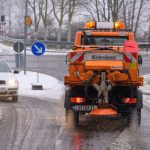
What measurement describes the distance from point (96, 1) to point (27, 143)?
177 ft

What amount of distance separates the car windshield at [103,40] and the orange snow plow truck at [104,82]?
154cm

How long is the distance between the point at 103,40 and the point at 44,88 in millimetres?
10468

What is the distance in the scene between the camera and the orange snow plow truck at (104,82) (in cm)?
1206

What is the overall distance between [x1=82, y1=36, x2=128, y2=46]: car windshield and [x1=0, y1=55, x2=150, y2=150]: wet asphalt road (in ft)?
6.62

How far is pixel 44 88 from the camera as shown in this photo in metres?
24.5

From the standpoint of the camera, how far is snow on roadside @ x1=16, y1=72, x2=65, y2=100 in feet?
70.5

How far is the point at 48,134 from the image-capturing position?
1159cm

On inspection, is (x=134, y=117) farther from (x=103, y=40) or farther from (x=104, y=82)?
(x=103, y=40)

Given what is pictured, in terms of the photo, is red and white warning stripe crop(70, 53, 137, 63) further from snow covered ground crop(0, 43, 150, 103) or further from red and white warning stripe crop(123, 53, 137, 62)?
snow covered ground crop(0, 43, 150, 103)

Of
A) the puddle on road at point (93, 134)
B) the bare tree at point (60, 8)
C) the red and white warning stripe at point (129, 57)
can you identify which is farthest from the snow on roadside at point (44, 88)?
the bare tree at point (60, 8)

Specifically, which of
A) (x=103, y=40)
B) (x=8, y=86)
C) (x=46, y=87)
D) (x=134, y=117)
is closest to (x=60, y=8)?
(x=46, y=87)

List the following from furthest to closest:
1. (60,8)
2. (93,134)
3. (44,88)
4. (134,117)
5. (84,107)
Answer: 1. (60,8)
2. (44,88)
3. (134,117)
4. (84,107)
5. (93,134)

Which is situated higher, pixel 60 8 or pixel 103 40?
pixel 60 8

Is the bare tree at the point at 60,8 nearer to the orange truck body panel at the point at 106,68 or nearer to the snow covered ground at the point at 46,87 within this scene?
the snow covered ground at the point at 46,87
